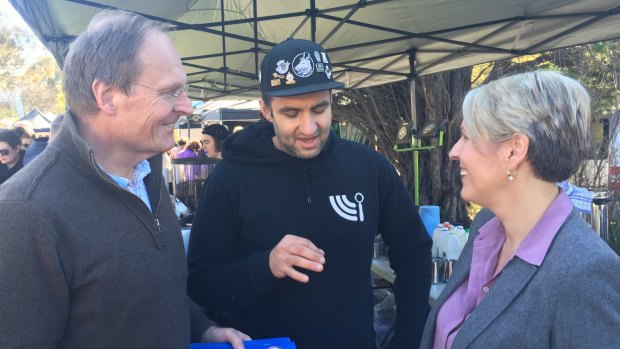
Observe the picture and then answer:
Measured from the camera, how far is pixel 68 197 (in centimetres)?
111

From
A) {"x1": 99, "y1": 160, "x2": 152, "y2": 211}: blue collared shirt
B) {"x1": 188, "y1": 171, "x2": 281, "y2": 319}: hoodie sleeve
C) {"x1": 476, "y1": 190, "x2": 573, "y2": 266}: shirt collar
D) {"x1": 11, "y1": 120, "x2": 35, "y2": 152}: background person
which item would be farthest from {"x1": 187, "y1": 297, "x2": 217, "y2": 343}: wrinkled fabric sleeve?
{"x1": 11, "y1": 120, "x2": 35, "y2": 152}: background person

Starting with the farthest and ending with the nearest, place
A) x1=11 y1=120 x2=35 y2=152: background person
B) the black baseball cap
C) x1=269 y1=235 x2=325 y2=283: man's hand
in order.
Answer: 1. x1=11 y1=120 x2=35 y2=152: background person
2. the black baseball cap
3. x1=269 y1=235 x2=325 y2=283: man's hand

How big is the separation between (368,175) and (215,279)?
754 mm

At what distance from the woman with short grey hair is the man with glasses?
784 mm

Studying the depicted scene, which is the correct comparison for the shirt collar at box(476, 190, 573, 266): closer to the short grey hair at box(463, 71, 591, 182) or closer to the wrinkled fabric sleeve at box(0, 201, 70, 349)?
the short grey hair at box(463, 71, 591, 182)

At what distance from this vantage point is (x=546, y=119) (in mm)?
1370

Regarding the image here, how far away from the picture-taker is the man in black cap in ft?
5.91

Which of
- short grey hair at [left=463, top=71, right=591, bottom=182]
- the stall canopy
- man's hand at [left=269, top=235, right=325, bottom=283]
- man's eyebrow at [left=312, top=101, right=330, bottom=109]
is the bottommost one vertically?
man's hand at [left=269, top=235, right=325, bottom=283]

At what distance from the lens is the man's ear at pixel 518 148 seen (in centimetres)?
140

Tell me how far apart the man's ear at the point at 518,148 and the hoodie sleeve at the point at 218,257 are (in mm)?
945

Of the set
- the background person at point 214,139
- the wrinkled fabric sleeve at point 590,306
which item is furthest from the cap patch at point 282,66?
the background person at point 214,139

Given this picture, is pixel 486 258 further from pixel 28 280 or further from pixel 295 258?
pixel 28 280

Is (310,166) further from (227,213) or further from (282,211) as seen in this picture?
(227,213)

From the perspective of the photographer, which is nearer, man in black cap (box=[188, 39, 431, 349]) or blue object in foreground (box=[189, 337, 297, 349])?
blue object in foreground (box=[189, 337, 297, 349])
